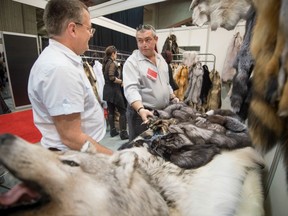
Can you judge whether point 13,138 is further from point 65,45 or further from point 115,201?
point 65,45

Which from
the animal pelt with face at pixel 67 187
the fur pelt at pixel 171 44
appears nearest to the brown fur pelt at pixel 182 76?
the fur pelt at pixel 171 44

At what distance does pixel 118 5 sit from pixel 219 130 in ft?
7.37

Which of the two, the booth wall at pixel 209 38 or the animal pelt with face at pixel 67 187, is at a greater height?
the booth wall at pixel 209 38

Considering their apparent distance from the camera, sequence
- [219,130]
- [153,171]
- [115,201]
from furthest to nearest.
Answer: [219,130], [153,171], [115,201]

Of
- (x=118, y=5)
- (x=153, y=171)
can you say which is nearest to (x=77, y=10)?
(x=153, y=171)

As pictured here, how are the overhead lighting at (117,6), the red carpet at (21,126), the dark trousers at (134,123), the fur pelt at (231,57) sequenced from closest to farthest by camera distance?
the dark trousers at (134,123), the overhead lighting at (117,6), the red carpet at (21,126), the fur pelt at (231,57)

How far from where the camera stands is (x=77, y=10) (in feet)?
3.95

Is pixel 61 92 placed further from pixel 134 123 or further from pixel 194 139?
pixel 134 123

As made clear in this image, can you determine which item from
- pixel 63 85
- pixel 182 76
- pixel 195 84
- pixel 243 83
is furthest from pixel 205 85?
pixel 63 85

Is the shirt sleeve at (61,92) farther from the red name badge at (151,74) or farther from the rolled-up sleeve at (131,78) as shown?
the red name badge at (151,74)

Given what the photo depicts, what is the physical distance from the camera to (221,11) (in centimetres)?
117

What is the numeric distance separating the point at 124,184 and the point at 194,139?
67cm

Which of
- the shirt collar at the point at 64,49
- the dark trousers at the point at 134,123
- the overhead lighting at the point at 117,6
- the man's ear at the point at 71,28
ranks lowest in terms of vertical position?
the dark trousers at the point at 134,123

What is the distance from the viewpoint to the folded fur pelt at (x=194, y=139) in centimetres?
111
